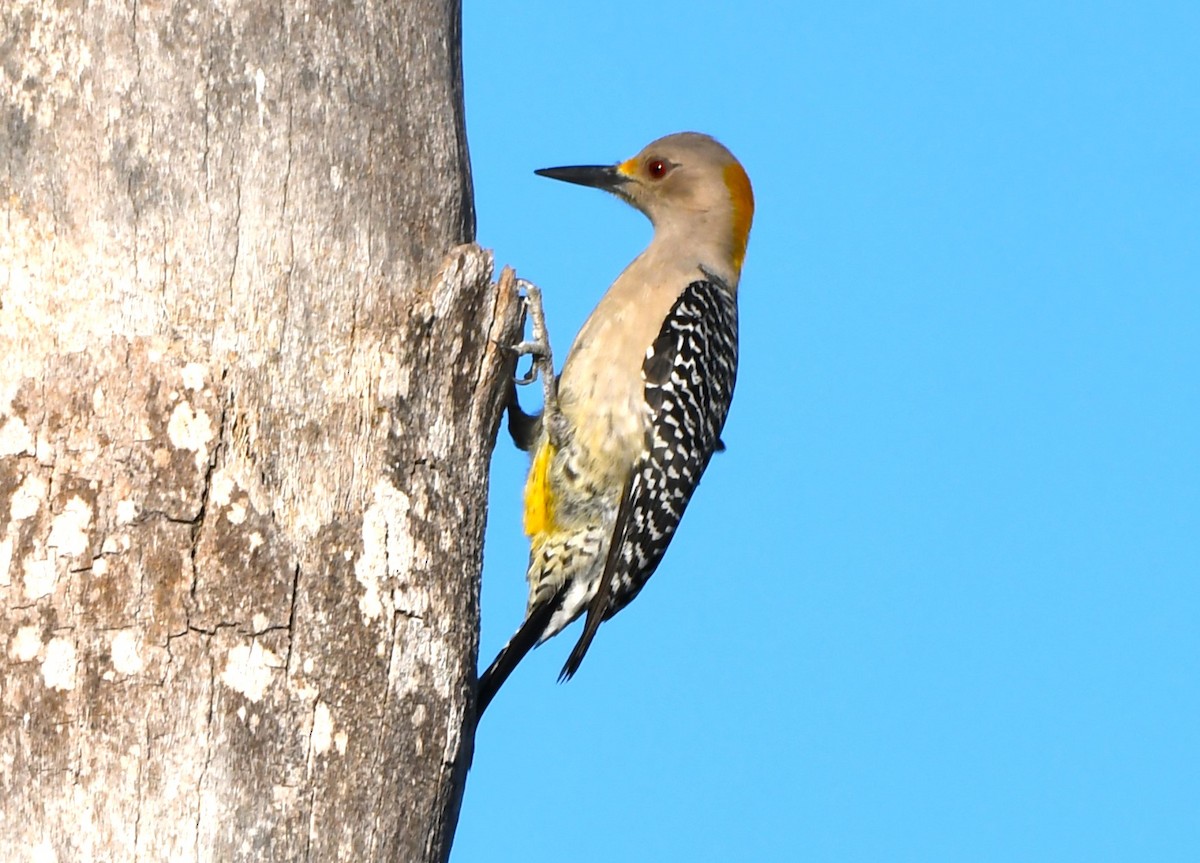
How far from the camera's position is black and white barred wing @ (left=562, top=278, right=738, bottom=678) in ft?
17.2

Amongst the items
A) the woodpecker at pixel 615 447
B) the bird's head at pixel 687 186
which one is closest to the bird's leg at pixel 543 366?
the woodpecker at pixel 615 447

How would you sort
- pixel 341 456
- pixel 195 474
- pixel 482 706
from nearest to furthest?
pixel 195 474, pixel 341 456, pixel 482 706

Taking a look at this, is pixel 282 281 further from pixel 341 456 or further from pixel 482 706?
pixel 482 706

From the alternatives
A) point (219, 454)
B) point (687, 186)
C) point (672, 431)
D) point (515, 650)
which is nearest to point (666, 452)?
point (672, 431)

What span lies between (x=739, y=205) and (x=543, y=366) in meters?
1.63

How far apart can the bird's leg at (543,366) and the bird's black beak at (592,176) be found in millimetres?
1398

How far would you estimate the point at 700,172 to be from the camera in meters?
6.20

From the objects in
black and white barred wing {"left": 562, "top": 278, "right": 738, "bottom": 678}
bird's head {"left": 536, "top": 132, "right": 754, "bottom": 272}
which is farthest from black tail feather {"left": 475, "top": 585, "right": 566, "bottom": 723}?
bird's head {"left": 536, "top": 132, "right": 754, "bottom": 272}

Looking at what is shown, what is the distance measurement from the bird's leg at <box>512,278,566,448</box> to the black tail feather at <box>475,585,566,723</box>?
1.88 ft

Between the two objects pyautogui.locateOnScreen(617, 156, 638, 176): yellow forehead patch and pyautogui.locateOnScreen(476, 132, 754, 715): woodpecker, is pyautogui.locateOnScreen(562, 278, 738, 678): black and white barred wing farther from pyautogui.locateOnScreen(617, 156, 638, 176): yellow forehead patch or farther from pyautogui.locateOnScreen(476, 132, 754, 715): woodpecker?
pyautogui.locateOnScreen(617, 156, 638, 176): yellow forehead patch

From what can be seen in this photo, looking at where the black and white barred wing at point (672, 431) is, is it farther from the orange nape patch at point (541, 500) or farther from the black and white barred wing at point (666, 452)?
the orange nape patch at point (541, 500)

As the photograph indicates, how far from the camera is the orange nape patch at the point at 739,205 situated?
6.23 metres

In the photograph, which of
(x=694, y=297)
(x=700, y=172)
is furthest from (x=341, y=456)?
(x=700, y=172)

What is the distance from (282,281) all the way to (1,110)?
655 mm
